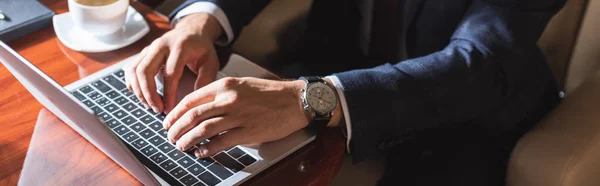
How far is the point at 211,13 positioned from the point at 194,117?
29 centimetres

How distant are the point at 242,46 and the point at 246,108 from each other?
496mm

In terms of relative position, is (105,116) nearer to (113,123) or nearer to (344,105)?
Result: (113,123)

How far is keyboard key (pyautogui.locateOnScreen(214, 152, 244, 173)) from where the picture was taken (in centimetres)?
72

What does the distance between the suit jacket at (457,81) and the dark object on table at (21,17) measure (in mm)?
293

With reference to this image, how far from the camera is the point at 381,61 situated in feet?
4.06

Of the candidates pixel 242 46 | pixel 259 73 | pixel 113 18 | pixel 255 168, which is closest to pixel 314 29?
pixel 242 46

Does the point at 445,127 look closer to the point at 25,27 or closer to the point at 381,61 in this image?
the point at 381,61

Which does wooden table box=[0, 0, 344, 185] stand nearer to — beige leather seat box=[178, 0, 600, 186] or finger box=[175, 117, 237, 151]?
finger box=[175, 117, 237, 151]

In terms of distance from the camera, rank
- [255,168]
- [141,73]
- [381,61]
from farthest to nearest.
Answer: [381,61] < [141,73] < [255,168]

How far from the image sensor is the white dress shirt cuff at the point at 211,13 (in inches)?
39.0

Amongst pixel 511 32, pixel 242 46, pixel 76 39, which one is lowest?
Result: pixel 242 46

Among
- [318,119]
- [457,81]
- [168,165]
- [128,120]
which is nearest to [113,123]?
[128,120]

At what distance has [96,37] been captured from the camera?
3.14 feet

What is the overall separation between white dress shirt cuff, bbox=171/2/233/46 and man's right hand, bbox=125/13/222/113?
0.03 m
